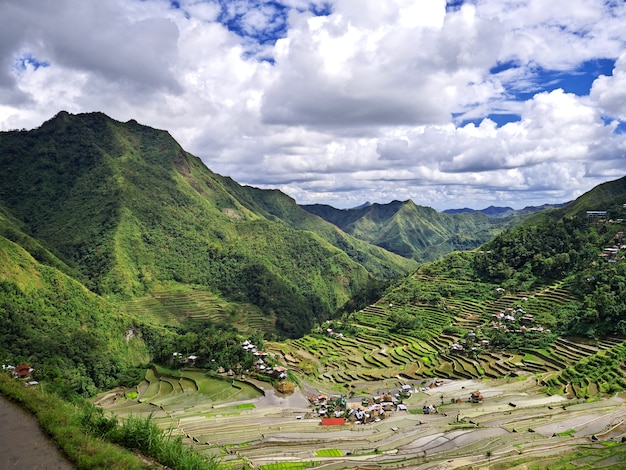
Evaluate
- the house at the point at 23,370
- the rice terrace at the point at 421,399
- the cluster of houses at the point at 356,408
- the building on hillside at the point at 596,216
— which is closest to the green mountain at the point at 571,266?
the building on hillside at the point at 596,216

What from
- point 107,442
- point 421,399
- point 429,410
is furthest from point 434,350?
point 107,442

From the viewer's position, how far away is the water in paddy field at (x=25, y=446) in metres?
11.1

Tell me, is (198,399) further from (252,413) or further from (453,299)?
(453,299)

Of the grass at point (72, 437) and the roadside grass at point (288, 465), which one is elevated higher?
the grass at point (72, 437)

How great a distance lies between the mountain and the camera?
114 m

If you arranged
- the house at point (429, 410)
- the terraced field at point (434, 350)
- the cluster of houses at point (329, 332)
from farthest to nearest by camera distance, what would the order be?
the cluster of houses at point (329, 332)
the terraced field at point (434, 350)
the house at point (429, 410)

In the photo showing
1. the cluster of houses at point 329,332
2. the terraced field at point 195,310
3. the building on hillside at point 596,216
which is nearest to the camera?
the cluster of houses at point 329,332

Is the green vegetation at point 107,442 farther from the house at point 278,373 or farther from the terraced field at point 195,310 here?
the terraced field at point 195,310

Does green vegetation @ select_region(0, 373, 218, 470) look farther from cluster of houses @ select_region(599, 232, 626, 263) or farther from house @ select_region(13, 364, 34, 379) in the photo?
cluster of houses @ select_region(599, 232, 626, 263)

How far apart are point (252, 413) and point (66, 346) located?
118 feet

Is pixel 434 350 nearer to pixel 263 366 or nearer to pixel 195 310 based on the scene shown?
pixel 263 366

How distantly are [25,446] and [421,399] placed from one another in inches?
1400

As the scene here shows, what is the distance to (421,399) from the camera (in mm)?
40625

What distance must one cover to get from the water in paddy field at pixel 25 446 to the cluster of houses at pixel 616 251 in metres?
75.1
